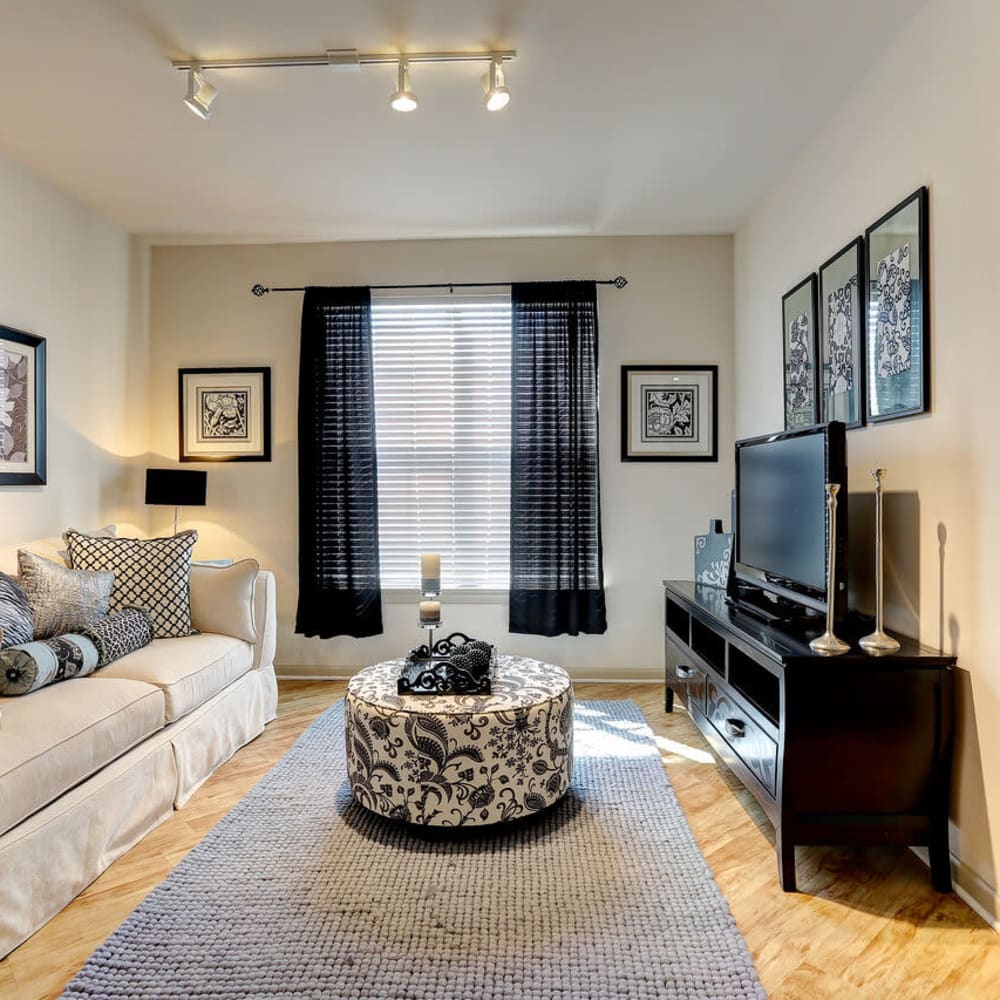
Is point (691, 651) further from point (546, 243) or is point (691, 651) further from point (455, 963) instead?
point (546, 243)

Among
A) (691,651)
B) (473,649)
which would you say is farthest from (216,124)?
(691,651)

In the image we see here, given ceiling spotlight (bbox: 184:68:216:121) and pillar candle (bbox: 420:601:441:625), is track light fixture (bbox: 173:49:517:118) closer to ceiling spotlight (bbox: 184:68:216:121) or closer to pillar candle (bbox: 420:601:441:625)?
ceiling spotlight (bbox: 184:68:216:121)

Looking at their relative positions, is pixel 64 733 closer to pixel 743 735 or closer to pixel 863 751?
pixel 743 735

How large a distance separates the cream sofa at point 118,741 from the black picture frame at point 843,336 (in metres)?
2.65

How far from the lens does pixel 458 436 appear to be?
13.4ft

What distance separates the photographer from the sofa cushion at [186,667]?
2.48 metres

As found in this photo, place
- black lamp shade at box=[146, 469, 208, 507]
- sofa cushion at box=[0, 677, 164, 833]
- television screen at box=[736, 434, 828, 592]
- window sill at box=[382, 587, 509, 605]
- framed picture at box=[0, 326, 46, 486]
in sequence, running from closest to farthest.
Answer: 1. sofa cushion at box=[0, 677, 164, 833]
2. television screen at box=[736, 434, 828, 592]
3. framed picture at box=[0, 326, 46, 486]
4. black lamp shade at box=[146, 469, 208, 507]
5. window sill at box=[382, 587, 509, 605]

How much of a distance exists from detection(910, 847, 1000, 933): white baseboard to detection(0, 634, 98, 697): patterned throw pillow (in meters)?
2.82

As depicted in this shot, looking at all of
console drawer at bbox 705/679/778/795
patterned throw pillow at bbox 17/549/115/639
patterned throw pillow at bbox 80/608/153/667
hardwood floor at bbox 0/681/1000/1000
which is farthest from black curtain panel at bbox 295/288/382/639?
console drawer at bbox 705/679/778/795

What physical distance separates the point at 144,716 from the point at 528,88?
8.73ft

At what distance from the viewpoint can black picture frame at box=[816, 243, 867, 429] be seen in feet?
8.14

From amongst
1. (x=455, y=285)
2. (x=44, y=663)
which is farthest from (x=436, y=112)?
(x=44, y=663)

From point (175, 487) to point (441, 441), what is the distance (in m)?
1.51

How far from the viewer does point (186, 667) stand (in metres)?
2.63
